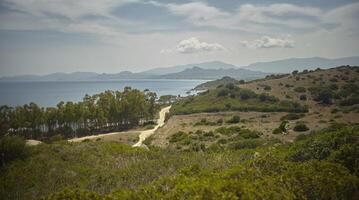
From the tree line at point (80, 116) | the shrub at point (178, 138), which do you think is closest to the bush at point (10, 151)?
the shrub at point (178, 138)

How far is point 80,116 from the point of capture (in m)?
65.4

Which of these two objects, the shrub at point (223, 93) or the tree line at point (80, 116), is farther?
the shrub at point (223, 93)

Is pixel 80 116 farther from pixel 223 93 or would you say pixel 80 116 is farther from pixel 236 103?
pixel 223 93

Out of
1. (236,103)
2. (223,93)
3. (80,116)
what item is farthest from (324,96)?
(80,116)

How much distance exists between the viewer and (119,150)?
96.6 feet

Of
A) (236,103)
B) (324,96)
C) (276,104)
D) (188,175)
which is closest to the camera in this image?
(188,175)

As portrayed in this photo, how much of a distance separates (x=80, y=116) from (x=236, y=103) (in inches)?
1451

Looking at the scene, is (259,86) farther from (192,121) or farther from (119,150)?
(119,150)

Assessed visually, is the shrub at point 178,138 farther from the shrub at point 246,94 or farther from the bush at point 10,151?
the shrub at point 246,94

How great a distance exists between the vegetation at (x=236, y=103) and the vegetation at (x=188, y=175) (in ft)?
135

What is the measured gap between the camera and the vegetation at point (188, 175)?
9.45 metres

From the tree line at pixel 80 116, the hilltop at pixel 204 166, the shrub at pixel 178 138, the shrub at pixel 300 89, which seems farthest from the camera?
the shrub at pixel 300 89

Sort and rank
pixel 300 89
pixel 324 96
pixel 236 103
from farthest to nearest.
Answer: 1. pixel 300 89
2. pixel 236 103
3. pixel 324 96

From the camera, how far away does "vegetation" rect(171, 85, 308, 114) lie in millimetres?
72062
